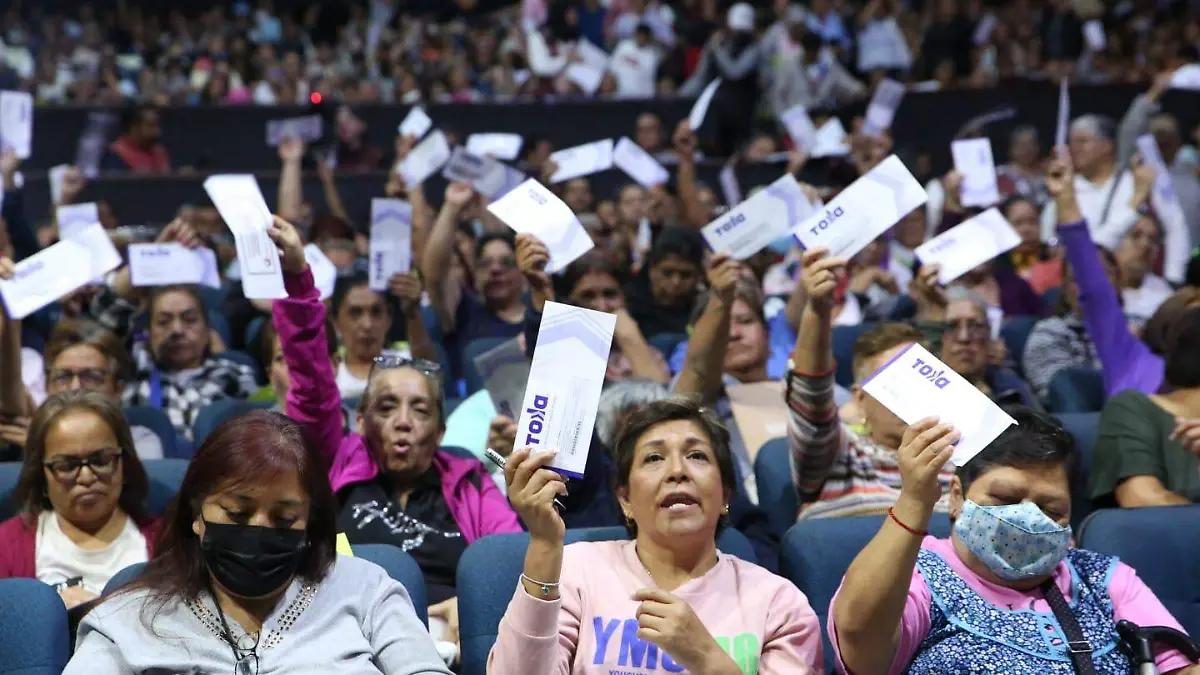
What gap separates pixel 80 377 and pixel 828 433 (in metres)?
2.12

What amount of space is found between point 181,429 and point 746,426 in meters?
1.84

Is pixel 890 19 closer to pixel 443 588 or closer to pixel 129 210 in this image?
pixel 129 210

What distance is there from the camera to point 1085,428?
3932 mm

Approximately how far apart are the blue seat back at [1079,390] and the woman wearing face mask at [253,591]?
286 centimetres

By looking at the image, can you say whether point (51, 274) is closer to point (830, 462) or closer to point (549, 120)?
point (830, 462)

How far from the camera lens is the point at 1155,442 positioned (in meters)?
3.50

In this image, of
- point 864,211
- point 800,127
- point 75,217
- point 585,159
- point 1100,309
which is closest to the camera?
point 864,211

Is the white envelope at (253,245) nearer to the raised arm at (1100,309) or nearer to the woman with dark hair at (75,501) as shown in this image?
the woman with dark hair at (75,501)

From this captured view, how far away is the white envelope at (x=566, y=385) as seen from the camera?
2277mm

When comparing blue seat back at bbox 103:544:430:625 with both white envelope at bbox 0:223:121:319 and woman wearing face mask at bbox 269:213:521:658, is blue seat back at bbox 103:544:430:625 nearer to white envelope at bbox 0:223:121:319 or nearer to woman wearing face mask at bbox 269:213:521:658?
woman wearing face mask at bbox 269:213:521:658

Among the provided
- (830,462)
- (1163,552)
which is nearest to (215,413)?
(830,462)

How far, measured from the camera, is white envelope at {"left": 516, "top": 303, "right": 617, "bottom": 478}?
2.28 m

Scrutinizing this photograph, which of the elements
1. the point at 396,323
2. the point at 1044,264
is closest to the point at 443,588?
the point at 396,323

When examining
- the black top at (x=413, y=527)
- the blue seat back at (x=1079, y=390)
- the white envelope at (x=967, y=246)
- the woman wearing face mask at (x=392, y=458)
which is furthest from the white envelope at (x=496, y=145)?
the black top at (x=413, y=527)
